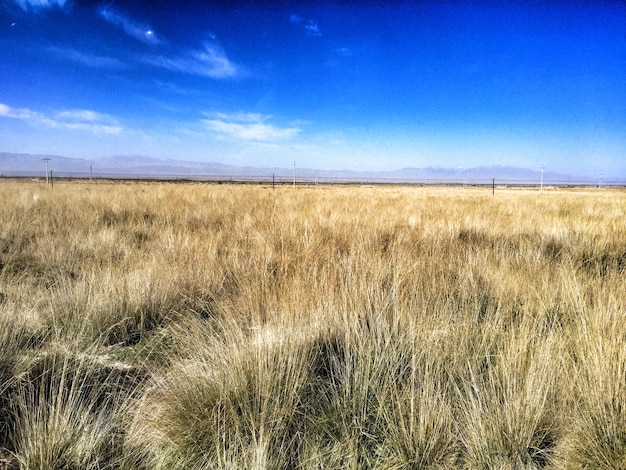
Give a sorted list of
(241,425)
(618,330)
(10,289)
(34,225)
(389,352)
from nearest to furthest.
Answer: (241,425), (389,352), (618,330), (10,289), (34,225)

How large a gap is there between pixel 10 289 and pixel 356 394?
355 centimetres

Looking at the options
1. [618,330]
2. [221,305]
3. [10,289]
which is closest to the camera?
[618,330]

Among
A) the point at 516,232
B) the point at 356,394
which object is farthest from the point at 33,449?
the point at 516,232

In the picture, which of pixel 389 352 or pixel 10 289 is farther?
pixel 10 289

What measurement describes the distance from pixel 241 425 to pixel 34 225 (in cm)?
748

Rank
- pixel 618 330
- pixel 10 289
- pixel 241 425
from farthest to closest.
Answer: pixel 10 289 < pixel 618 330 < pixel 241 425

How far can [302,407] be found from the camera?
5.50 ft

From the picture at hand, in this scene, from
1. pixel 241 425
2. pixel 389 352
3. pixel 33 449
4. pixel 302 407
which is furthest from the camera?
pixel 389 352

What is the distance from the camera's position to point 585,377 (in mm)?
1733

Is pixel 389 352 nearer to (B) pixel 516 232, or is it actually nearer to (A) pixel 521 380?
(A) pixel 521 380

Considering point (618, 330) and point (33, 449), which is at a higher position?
point (618, 330)

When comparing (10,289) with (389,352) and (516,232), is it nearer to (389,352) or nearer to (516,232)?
(389,352)

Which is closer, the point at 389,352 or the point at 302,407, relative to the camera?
the point at 302,407

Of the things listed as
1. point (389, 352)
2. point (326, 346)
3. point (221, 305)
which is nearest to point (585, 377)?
point (389, 352)
